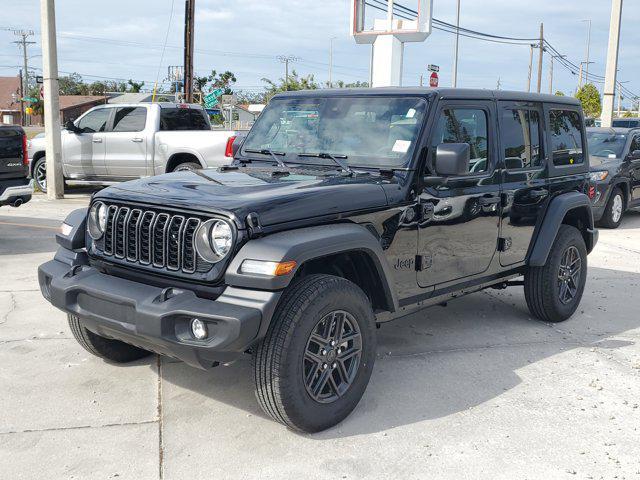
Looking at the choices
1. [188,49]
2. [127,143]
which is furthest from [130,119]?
[188,49]

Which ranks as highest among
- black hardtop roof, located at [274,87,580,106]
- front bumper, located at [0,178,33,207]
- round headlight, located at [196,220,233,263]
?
black hardtop roof, located at [274,87,580,106]

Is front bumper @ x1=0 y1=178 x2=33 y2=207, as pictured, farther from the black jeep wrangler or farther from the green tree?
the green tree

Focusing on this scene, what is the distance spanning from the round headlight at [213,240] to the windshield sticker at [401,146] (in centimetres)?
146

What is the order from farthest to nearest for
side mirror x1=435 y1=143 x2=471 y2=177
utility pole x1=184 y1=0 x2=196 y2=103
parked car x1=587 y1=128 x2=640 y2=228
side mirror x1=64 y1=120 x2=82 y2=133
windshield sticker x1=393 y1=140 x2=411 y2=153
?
utility pole x1=184 y1=0 x2=196 y2=103 < side mirror x1=64 y1=120 x2=82 y2=133 < parked car x1=587 y1=128 x2=640 y2=228 < windshield sticker x1=393 y1=140 x2=411 y2=153 < side mirror x1=435 y1=143 x2=471 y2=177

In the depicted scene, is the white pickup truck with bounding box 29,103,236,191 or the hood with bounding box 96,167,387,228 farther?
the white pickup truck with bounding box 29,103,236,191

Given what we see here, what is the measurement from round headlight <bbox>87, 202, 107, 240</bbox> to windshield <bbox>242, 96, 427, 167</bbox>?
4.44 ft

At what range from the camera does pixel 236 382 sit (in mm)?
4461

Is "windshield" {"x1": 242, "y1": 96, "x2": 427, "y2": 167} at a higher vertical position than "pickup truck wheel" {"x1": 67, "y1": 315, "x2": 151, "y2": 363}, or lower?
higher

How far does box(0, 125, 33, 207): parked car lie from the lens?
829 cm

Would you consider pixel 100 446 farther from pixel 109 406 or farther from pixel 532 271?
pixel 532 271

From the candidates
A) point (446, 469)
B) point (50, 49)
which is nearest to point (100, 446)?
point (446, 469)

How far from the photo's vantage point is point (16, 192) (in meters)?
8.39

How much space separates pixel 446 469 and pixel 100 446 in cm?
177

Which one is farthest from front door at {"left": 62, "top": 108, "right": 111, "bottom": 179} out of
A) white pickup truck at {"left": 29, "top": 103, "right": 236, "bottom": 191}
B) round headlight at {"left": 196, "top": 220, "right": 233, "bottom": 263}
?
round headlight at {"left": 196, "top": 220, "right": 233, "bottom": 263}
